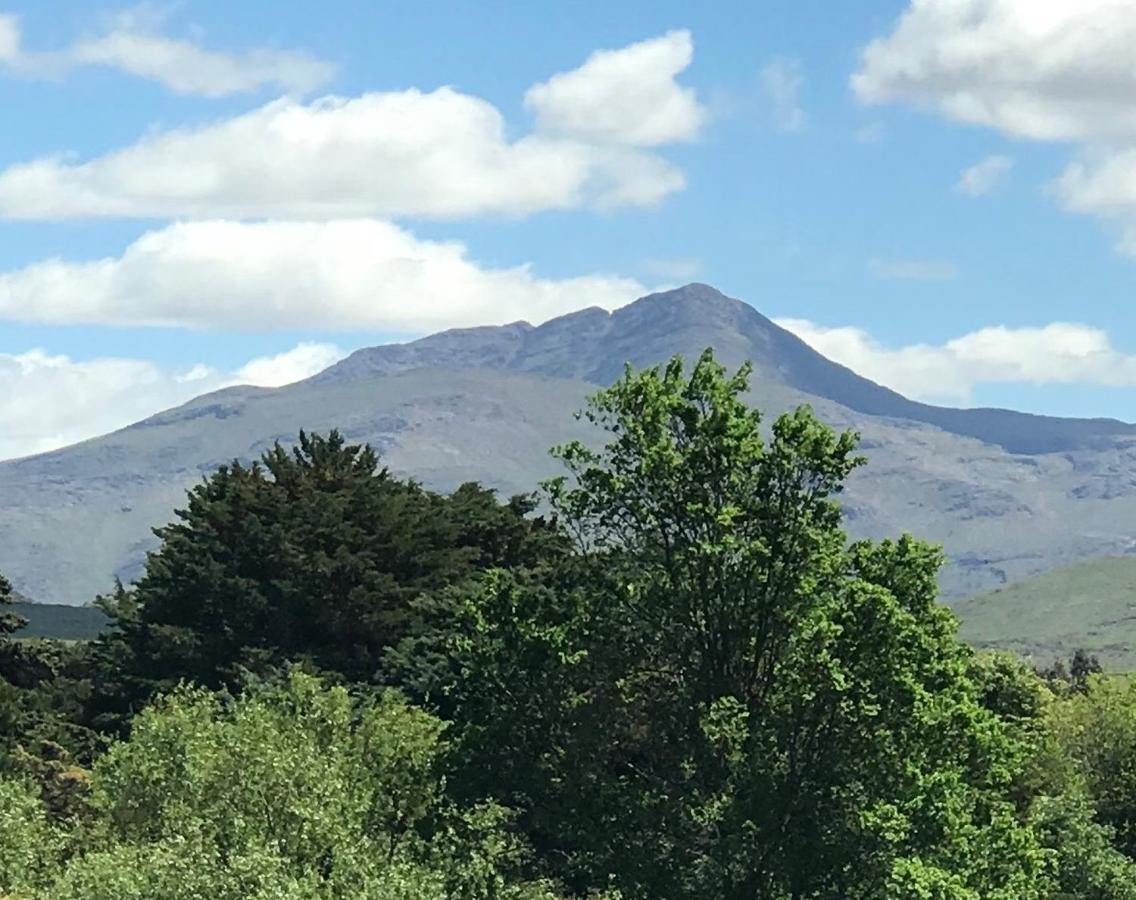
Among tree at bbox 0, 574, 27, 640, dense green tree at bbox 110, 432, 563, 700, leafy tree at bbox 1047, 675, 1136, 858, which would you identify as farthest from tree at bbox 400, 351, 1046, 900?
tree at bbox 0, 574, 27, 640

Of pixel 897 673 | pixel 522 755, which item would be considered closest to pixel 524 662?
pixel 522 755

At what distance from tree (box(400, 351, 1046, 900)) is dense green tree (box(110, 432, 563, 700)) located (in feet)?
109

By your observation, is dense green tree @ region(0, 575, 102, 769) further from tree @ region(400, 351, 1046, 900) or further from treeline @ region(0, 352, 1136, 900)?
tree @ region(400, 351, 1046, 900)

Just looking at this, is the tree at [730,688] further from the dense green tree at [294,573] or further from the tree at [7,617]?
the tree at [7,617]

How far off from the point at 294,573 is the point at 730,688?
139 ft

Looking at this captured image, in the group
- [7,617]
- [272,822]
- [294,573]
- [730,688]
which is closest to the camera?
[272,822]

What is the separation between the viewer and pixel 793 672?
48.6 m

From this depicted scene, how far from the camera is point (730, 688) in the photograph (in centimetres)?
4950

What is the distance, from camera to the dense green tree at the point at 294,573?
283ft

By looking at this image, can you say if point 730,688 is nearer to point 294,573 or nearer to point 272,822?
point 272,822

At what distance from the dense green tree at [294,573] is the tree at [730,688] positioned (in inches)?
1311

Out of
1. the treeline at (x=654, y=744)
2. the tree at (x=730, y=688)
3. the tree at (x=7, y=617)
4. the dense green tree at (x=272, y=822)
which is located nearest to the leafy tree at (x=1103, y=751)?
the tree at (x=730, y=688)

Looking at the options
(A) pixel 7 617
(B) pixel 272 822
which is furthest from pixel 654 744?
(A) pixel 7 617

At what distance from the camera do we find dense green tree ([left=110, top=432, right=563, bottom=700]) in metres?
86.2
